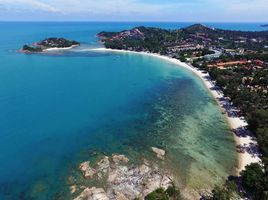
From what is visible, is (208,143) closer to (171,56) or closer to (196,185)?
(196,185)

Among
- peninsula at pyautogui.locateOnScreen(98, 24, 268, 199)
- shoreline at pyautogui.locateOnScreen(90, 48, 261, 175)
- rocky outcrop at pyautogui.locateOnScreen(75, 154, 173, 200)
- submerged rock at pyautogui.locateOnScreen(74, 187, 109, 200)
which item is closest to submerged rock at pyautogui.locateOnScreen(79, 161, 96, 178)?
rocky outcrop at pyautogui.locateOnScreen(75, 154, 173, 200)

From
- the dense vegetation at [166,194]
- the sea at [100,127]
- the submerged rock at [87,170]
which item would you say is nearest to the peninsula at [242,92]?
the sea at [100,127]

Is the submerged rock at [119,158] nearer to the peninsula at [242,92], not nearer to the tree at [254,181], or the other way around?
the peninsula at [242,92]

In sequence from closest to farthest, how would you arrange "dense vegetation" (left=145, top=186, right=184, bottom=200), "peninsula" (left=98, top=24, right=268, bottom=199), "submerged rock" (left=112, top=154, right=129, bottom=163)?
"dense vegetation" (left=145, top=186, right=184, bottom=200) → "peninsula" (left=98, top=24, right=268, bottom=199) → "submerged rock" (left=112, top=154, right=129, bottom=163)

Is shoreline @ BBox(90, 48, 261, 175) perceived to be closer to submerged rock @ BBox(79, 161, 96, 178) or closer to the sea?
the sea

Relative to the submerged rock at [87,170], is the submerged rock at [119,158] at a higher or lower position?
lower

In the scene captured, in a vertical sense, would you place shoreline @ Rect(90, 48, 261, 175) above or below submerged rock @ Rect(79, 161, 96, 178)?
below
